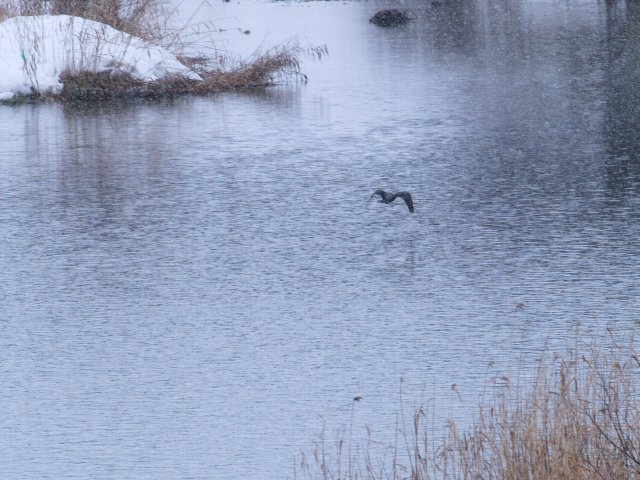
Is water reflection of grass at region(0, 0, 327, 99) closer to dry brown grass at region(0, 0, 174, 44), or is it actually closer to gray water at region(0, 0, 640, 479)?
dry brown grass at region(0, 0, 174, 44)

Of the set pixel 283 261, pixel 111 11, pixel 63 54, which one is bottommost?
pixel 283 261

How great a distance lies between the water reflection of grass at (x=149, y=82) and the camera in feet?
64.3

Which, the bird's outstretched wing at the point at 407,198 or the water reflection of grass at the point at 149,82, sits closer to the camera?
the bird's outstretched wing at the point at 407,198

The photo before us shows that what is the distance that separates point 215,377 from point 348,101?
11.6m

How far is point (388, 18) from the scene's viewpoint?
32.0 meters

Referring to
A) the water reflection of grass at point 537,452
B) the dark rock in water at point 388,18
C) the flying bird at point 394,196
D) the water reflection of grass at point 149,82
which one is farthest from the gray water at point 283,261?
the dark rock in water at point 388,18

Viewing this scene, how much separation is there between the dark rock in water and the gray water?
12.5 m

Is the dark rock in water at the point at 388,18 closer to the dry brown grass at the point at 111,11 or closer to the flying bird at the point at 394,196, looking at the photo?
the dry brown grass at the point at 111,11

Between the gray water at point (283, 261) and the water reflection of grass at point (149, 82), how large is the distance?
3.22 feet

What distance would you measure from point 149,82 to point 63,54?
1.39 meters

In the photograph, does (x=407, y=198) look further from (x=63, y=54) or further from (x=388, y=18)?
(x=388, y=18)

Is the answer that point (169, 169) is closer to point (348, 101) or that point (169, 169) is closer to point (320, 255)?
point (320, 255)

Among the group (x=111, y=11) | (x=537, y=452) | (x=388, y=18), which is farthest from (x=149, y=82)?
(x=537, y=452)

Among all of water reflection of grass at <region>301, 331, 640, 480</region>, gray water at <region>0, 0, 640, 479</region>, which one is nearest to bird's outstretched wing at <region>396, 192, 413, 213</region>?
gray water at <region>0, 0, 640, 479</region>
